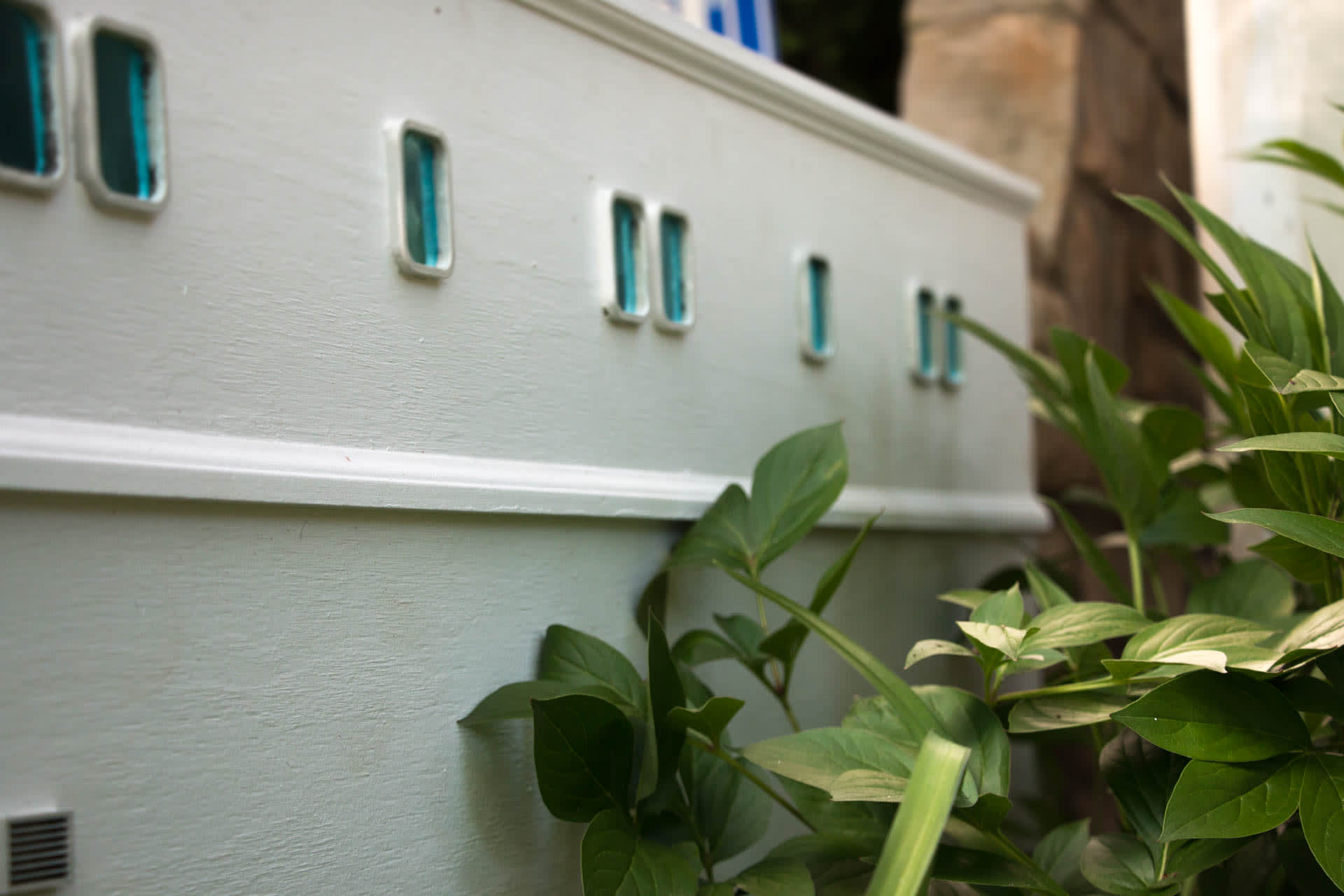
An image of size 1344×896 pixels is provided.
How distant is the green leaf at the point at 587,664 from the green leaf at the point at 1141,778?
319 mm

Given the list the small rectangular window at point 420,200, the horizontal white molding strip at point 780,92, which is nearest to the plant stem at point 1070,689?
the small rectangular window at point 420,200

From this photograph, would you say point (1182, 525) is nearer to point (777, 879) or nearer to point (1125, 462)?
point (1125, 462)

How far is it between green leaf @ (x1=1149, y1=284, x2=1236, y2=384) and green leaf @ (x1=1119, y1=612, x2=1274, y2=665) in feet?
0.73

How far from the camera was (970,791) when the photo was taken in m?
0.62

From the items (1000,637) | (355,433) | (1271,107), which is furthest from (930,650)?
(1271,107)

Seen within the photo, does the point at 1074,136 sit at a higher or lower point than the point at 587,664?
higher

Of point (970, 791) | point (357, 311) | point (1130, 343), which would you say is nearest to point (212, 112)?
point (357, 311)

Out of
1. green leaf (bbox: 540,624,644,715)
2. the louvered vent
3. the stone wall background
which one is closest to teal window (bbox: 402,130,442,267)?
green leaf (bbox: 540,624,644,715)

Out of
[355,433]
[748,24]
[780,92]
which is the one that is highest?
[748,24]

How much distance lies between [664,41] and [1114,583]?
0.59m

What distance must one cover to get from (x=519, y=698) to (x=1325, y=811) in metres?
0.47

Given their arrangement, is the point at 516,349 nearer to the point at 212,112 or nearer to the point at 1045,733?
the point at 212,112

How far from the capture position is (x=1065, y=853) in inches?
29.6

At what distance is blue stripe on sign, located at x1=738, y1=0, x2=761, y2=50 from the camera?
1.54 meters
